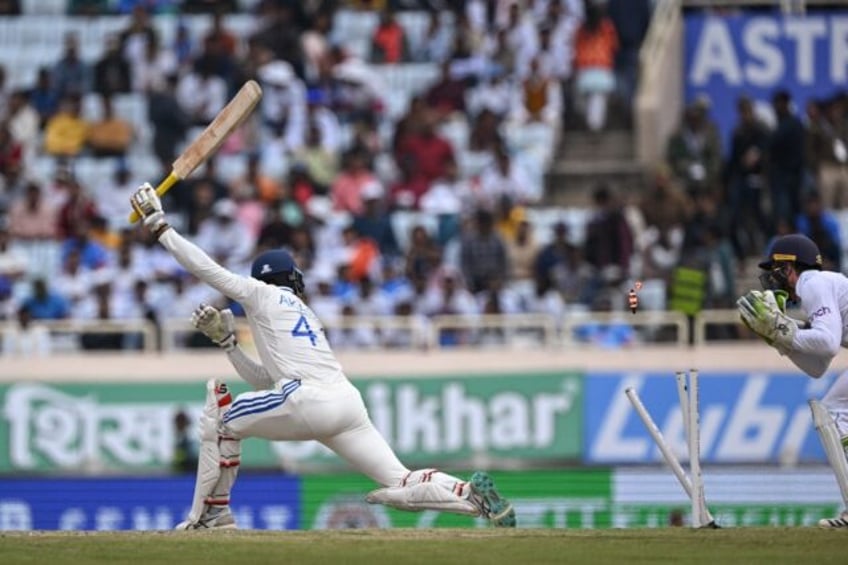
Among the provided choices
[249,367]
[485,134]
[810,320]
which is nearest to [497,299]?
[485,134]

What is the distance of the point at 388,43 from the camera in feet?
84.3

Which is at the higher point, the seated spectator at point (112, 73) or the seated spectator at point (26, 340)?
the seated spectator at point (112, 73)

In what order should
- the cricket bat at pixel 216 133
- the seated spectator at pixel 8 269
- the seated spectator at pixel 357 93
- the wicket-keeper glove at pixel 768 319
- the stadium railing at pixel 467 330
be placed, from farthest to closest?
the seated spectator at pixel 357 93
the seated spectator at pixel 8 269
the stadium railing at pixel 467 330
the cricket bat at pixel 216 133
the wicket-keeper glove at pixel 768 319

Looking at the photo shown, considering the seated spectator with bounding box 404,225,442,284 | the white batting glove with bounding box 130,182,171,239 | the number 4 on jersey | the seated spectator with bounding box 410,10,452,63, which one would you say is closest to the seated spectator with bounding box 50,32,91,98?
the seated spectator with bounding box 410,10,452,63

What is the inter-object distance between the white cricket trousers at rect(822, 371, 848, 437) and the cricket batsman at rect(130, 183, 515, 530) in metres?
2.05

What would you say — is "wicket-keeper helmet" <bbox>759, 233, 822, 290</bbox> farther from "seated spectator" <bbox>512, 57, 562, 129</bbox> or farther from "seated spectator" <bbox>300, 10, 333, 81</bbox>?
"seated spectator" <bbox>300, 10, 333, 81</bbox>

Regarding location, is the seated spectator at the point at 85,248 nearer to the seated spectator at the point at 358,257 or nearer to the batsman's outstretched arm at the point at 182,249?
the seated spectator at the point at 358,257

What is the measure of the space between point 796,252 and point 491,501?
2.36m

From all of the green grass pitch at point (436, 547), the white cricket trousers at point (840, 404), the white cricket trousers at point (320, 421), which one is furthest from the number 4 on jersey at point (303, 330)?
the white cricket trousers at point (840, 404)

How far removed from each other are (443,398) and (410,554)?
868cm

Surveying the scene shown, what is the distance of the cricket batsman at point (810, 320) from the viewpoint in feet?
48.0

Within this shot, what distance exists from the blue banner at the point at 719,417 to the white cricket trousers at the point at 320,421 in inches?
291

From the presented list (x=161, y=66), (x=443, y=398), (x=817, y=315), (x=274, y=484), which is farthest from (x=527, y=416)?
(x=817, y=315)

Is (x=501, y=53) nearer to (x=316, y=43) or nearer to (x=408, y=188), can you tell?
(x=316, y=43)
